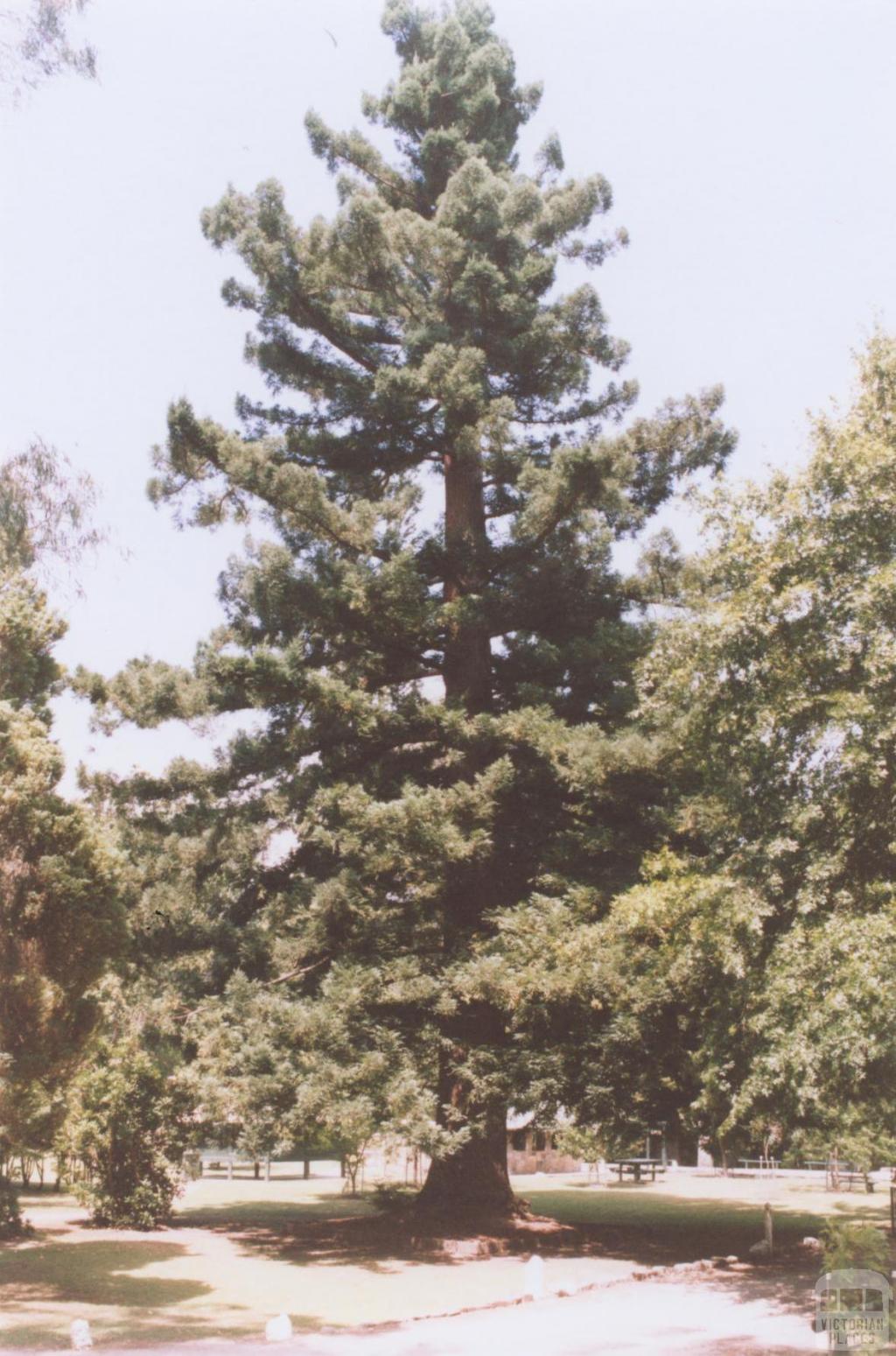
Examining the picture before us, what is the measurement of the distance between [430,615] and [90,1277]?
12391mm

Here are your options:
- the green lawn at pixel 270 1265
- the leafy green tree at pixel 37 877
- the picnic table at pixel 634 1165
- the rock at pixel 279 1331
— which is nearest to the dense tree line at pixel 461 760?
the leafy green tree at pixel 37 877

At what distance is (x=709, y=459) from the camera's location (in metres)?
23.1

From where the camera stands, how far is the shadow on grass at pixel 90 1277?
13.7m

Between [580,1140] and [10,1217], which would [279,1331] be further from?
[10,1217]

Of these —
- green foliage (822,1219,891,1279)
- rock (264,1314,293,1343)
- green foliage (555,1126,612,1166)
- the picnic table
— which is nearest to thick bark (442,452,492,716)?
green foliage (555,1126,612,1166)

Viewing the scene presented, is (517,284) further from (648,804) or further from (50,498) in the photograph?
(50,498)

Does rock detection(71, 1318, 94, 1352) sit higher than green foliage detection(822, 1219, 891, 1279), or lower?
A: lower

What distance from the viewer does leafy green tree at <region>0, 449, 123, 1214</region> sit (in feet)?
42.0

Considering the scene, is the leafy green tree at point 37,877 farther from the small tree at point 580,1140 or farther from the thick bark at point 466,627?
the thick bark at point 466,627

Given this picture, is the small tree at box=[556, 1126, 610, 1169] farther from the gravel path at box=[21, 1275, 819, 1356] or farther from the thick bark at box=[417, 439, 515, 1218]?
the gravel path at box=[21, 1275, 819, 1356]

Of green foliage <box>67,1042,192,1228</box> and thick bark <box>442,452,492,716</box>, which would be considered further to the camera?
thick bark <box>442,452,492,716</box>

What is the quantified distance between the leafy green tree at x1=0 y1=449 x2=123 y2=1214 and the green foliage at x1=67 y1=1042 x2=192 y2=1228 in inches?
329

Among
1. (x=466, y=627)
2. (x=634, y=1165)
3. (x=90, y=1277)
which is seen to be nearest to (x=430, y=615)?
(x=466, y=627)

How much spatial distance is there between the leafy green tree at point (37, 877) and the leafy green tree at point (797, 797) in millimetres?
7131
